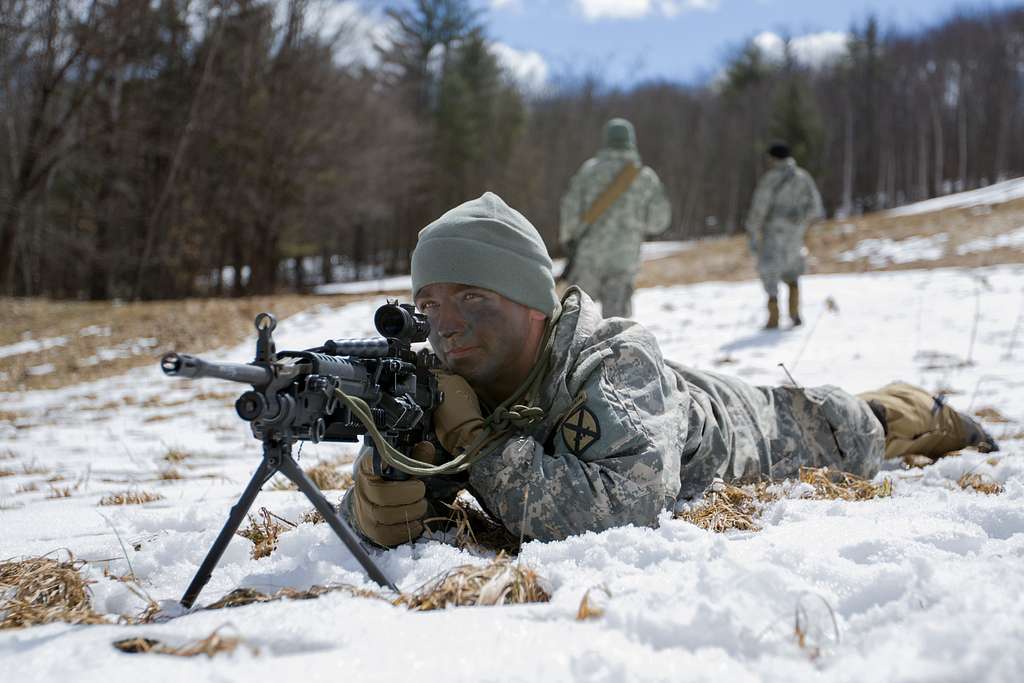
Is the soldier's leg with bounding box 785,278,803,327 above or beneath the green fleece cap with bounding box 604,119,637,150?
beneath

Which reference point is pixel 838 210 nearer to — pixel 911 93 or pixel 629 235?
pixel 911 93

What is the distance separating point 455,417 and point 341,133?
26389 mm

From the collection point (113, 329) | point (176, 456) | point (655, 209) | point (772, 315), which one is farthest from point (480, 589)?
point (113, 329)

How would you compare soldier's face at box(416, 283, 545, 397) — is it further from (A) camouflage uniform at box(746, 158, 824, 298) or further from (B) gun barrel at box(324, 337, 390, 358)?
(A) camouflage uniform at box(746, 158, 824, 298)

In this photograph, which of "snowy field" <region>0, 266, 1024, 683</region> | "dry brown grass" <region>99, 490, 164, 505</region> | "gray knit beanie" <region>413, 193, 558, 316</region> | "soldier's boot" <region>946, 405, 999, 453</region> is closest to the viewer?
"snowy field" <region>0, 266, 1024, 683</region>

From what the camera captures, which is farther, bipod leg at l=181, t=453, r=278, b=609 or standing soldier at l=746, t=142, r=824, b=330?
standing soldier at l=746, t=142, r=824, b=330

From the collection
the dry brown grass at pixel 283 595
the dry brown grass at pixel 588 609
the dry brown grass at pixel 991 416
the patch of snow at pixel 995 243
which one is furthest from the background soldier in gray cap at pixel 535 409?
the patch of snow at pixel 995 243

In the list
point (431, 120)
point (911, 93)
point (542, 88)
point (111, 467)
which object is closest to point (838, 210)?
point (911, 93)

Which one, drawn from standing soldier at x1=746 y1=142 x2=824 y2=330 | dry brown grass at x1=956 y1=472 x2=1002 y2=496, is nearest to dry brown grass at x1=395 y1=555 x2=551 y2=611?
dry brown grass at x1=956 y1=472 x2=1002 y2=496

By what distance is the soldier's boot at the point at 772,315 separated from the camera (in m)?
9.79

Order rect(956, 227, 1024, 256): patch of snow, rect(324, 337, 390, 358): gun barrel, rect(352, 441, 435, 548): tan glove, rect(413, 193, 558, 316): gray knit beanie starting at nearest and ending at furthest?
rect(324, 337, 390, 358): gun barrel → rect(352, 441, 435, 548): tan glove → rect(413, 193, 558, 316): gray knit beanie → rect(956, 227, 1024, 256): patch of snow

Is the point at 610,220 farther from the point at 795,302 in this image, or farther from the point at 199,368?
the point at 199,368

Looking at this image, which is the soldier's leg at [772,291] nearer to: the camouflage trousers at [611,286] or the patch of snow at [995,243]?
the camouflage trousers at [611,286]

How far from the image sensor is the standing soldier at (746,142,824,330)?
383 inches
